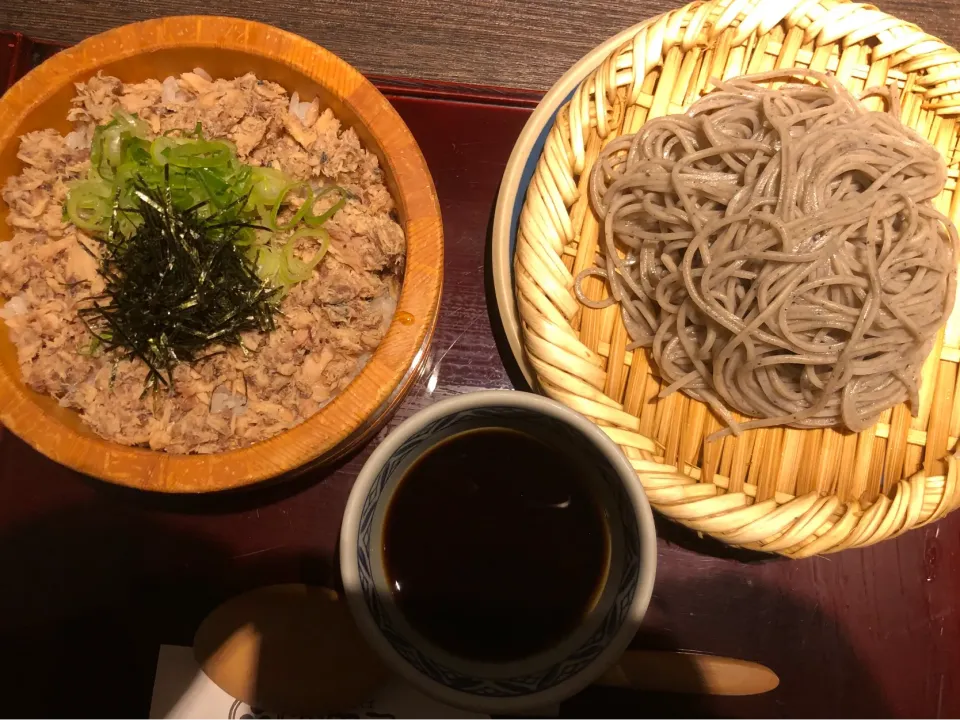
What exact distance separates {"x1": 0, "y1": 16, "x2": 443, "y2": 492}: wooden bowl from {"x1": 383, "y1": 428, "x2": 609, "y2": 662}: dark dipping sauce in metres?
0.17

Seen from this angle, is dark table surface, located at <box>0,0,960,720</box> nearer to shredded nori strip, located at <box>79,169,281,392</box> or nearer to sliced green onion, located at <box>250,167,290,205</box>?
shredded nori strip, located at <box>79,169,281,392</box>

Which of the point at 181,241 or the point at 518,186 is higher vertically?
the point at 518,186

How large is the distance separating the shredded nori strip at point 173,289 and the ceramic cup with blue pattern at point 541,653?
39 centimetres

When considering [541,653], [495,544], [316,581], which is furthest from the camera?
[316,581]

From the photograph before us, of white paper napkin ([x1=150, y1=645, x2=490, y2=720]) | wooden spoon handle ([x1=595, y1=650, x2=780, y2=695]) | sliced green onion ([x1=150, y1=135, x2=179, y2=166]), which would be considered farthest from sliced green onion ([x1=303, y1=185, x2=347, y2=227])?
wooden spoon handle ([x1=595, y1=650, x2=780, y2=695])

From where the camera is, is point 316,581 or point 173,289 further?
point 316,581

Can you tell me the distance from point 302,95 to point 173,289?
447 mm

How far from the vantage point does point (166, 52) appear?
1.06 m

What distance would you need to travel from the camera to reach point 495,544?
1059mm

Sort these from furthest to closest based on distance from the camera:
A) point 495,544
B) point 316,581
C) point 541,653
Result: point 316,581 < point 495,544 < point 541,653

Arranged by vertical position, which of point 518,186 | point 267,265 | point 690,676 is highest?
point 518,186

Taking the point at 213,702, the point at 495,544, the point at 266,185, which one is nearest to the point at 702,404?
the point at 495,544

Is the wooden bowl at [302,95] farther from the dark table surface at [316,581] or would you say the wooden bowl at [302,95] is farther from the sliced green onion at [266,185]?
the dark table surface at [316,581]

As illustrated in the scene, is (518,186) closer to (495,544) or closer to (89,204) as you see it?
(495,544)
